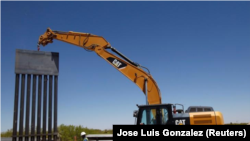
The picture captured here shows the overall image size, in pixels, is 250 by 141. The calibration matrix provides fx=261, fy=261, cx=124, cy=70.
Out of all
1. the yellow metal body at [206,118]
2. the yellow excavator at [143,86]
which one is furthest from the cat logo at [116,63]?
the yellow metal body at [206,118]

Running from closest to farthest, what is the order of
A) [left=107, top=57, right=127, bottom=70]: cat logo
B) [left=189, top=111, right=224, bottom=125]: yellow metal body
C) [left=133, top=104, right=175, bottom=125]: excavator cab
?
[left=189, top=111, right=224, bottom=125]: yellow metal body → [left=133, top=104, right=175, bottom=125]: excavator cab → [left=107, top=57, right=127, bottom=70]: cat logo

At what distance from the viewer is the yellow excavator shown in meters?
9.55

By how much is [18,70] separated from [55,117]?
318 cm

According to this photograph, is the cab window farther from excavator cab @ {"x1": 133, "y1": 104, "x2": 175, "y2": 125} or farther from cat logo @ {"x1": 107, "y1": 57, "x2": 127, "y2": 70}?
cat logo @ {"x1": 107, "y1": 57, "x2": 127, "y2": 70}

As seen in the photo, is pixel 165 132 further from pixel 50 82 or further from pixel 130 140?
pixel 50 82

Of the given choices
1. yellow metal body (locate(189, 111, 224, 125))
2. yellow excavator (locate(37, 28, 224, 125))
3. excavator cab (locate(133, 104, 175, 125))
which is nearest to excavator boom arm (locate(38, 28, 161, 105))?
yellow excavator (locate(37, 28, 224, 125))

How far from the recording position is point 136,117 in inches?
394

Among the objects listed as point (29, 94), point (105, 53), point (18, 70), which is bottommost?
point (29, 94)

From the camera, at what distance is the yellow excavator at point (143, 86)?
9.55 meters

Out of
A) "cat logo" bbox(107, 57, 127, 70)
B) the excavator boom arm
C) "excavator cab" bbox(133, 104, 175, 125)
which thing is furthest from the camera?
"cat logo" bbox(107, 57, 127, 70)

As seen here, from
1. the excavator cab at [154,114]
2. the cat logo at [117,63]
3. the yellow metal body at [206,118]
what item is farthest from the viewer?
the cat logo at [117,63]

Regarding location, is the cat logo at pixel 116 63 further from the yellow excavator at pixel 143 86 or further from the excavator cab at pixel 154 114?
the excavator cab at pixel 154 114

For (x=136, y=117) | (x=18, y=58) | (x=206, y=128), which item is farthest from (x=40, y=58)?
(x=206, y=128)

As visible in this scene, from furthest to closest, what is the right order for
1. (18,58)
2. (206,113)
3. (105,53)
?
(105,53), (18,58), (206,113)
